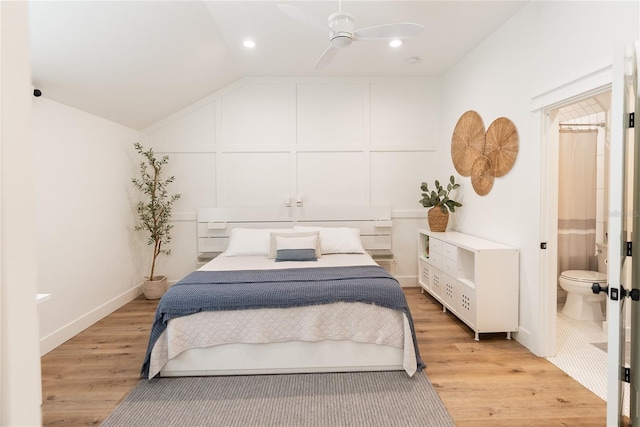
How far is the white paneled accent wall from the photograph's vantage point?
15.5ft

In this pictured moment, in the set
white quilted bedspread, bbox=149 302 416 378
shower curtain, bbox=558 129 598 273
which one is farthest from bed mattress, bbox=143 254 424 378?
shower curtain, bbox=558 129 598 273

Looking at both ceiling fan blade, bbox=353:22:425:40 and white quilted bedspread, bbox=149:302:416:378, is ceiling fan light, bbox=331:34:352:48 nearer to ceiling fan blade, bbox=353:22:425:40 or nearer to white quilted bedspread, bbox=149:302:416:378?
ceiling fan blade, bbox=353:22:425:40

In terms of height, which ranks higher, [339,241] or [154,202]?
[154,202]

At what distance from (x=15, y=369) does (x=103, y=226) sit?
3.58m

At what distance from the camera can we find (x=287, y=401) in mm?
2271

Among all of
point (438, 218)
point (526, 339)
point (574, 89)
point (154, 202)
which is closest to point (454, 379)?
point (526, 339)

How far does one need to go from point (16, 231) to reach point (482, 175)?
12.2 feet

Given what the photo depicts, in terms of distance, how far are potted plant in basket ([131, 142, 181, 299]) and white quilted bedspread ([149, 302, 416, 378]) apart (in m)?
2.13

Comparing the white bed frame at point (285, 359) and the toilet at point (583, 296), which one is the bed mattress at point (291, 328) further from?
the toilet at point (583, 296)

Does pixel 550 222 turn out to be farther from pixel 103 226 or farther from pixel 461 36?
pixel 103 226

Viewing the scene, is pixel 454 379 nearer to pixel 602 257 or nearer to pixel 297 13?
pixel 602 257

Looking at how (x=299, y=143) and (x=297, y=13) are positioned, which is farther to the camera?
(x=299, y=143)

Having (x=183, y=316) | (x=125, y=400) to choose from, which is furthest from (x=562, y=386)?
(x=125, y=400)

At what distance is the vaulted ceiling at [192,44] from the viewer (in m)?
2.66
